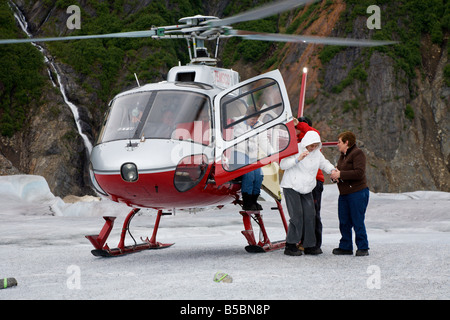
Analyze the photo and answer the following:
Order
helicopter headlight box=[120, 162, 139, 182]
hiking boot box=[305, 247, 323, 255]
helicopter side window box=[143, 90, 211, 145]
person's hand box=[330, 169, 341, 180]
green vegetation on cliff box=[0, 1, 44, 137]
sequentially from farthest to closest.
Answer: green vegetation on cliff box=[0, 1, 44, 137] → hiking boot box=[305, 247, 323, 255] → person's hand box=[330, 169, 341, 180] → helicopter side window box=[143, 90, 211, 145] → helicopter headlight box=[120, 162, 139, 182]

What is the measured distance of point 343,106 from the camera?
3709 centimetres

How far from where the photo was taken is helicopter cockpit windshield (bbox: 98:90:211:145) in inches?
261

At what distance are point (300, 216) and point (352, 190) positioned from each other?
73 centimetres

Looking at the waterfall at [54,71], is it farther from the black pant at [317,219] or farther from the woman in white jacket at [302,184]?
the woman in white jacket at [302,184]

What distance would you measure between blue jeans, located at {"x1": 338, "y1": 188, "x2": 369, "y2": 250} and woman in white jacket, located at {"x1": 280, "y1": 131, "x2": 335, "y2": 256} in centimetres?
41

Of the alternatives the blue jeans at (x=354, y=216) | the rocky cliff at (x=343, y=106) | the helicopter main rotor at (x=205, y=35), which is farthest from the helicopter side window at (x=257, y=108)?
the rocky cliff at (x=343, y=106)

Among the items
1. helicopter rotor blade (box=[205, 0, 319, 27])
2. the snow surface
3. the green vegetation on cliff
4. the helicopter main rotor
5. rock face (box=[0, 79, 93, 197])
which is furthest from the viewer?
the green vegetation on cliff

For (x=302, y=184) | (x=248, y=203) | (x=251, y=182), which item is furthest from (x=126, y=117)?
(x=302, y=184)

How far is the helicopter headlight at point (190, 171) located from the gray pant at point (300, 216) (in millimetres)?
1135

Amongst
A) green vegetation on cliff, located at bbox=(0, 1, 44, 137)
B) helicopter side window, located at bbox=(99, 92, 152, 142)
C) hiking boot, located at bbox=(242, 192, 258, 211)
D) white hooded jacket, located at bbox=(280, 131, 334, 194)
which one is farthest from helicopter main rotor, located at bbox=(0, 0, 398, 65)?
green vegetation on cliff, located at bbox=(0, 1, 44, 137)

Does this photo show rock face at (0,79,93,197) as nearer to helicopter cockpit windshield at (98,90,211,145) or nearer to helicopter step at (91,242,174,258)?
helicopter step at (91,242,174,258)

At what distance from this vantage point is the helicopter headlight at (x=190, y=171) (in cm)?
647

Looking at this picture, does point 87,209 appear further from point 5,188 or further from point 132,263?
point 132,263

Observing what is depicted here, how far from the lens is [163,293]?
4.76 meters
